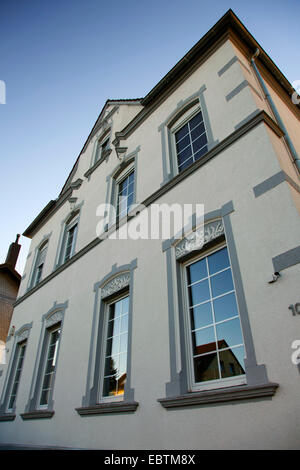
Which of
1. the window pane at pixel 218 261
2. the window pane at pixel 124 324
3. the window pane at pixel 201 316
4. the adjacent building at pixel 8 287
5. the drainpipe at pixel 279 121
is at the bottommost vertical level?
the window pane at pixel 201 316

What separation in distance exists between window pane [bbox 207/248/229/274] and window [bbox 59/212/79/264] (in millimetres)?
5920

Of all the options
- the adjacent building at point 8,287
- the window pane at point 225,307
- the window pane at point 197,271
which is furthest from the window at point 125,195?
the adjacent building at point 8,287

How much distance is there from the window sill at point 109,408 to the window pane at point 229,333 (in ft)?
5.46

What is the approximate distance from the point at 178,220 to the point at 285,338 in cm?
270

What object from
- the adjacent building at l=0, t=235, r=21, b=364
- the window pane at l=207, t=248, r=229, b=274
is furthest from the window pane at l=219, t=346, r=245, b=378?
the adjacent building at l=0, t=235, r=21, b=364

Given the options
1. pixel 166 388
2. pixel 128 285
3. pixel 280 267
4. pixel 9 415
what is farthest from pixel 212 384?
pixel 9 415

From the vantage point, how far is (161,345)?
450 centimetres

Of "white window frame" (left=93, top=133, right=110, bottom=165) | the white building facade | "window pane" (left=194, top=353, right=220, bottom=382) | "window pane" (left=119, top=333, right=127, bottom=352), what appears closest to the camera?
the white building facade

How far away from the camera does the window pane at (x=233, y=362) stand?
142 inches

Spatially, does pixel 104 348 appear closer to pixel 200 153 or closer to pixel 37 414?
pixel 37 414

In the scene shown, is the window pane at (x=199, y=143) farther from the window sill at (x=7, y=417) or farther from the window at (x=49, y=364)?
the window sill at (x=7, y=417)

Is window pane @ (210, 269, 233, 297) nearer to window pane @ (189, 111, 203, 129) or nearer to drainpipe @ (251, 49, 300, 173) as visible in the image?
drainpipe @ (251, 49, 300, 173)

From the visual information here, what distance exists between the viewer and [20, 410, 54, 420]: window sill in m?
6.31

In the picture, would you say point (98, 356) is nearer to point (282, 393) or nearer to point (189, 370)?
point (189, 370)
